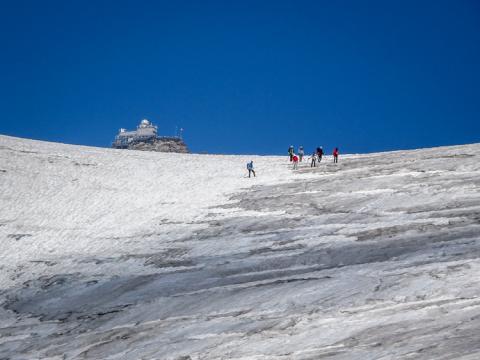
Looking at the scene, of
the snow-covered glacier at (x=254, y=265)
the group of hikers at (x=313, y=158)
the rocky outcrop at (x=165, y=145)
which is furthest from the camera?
the rocky outcrop at (x=165, y=145)

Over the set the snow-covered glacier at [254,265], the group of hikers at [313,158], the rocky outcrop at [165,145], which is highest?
the rocky outcrop at [165,145]

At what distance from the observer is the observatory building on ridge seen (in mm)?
178125

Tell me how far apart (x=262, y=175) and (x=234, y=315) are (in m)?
26.9

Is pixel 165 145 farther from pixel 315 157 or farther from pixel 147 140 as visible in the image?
pixel 315 157

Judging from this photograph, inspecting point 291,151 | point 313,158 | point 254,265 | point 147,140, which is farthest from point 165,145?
point 254,265

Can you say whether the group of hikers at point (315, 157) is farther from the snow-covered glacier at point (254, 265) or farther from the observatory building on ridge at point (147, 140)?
the observatory building on ridge at point (147, 140)

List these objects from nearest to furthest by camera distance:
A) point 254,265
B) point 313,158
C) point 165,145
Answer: point 254,265 → point 313,158 → point 165,145

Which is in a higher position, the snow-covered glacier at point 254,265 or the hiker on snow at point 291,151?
the hiker on snow at point 291,151

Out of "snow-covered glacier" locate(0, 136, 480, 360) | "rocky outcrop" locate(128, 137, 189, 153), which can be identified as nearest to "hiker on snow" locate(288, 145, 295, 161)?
"snow-covered glacier" locate(0, 136, 480, 360)

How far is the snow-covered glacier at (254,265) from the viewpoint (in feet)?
36.3

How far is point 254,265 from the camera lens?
1772 centimetres

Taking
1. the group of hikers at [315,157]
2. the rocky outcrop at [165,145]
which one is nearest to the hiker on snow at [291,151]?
the group of hikers at [315,157]

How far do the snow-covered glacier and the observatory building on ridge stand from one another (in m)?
140

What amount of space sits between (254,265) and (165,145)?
163901 mm
